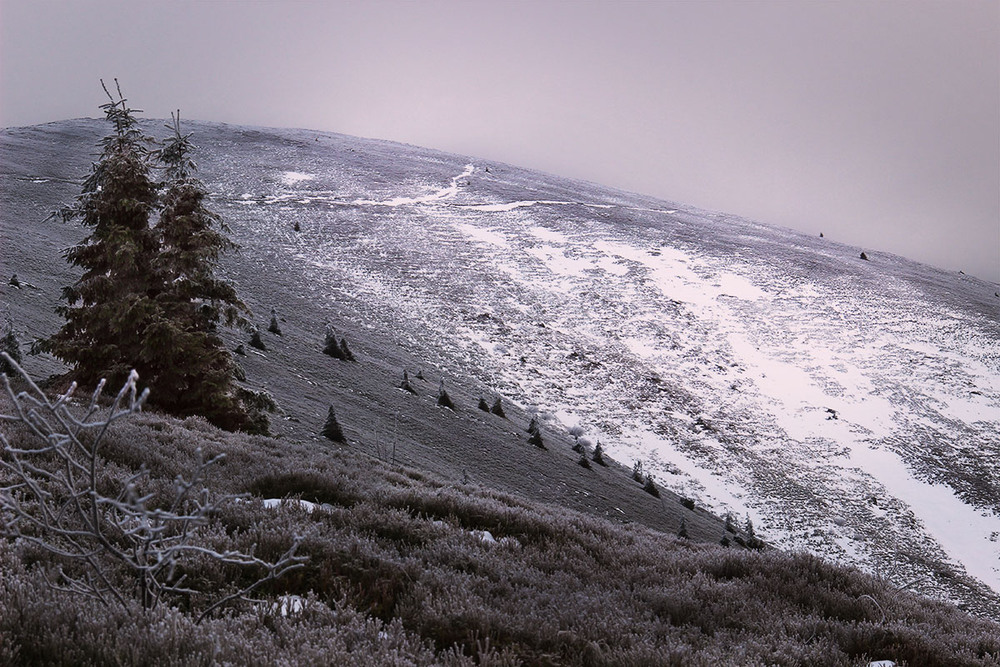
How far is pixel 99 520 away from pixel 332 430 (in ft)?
37.3

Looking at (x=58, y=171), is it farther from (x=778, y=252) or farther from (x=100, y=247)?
→ (x=778, y=252)

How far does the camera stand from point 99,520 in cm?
488

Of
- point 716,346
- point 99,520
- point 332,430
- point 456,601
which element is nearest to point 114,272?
point 332,430

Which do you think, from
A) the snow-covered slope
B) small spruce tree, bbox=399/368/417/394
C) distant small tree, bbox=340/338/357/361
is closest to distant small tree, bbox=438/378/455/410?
small spruce tree, bbox=399/368/417/394

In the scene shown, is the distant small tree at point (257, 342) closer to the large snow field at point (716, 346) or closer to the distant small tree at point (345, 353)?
the distant small tree at point (345, 353)

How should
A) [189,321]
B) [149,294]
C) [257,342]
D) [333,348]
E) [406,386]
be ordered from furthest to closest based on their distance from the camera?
[333,348] < [406,386] < [257,342] < [149,294] < [189,321]

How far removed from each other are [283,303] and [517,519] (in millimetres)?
30479

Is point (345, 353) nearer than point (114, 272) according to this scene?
No

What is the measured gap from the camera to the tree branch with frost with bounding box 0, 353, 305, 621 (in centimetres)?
257

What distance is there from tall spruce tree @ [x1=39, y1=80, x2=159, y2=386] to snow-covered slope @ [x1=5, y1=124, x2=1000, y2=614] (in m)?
20.8

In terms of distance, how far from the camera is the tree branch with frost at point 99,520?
2.57 m

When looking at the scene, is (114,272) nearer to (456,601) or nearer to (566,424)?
(456,601)

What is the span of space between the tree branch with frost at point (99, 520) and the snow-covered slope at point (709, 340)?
19.4 meters

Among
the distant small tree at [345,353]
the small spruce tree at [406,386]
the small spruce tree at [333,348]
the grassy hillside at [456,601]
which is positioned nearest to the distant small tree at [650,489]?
the small spruce tree at [406,386]
